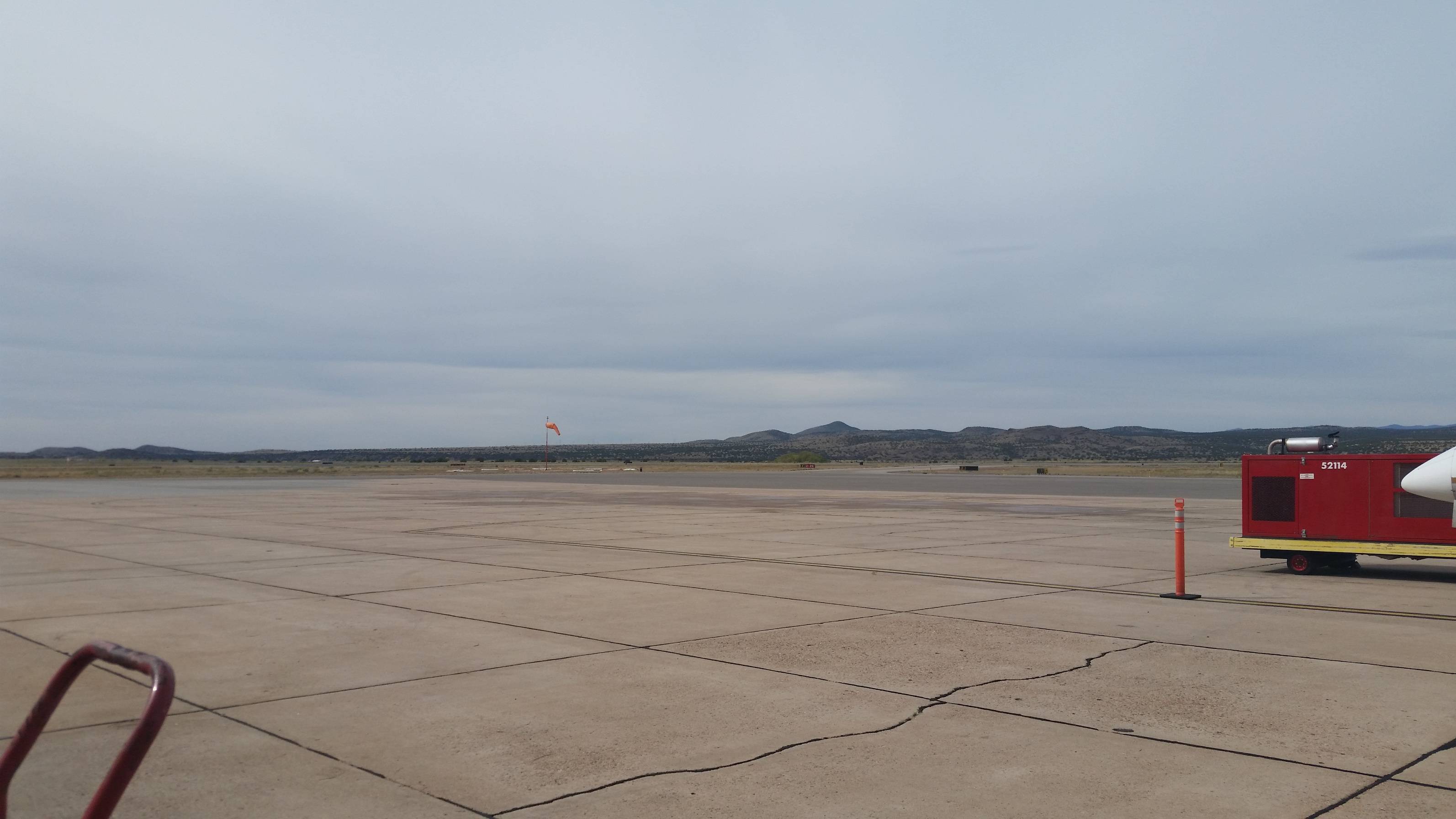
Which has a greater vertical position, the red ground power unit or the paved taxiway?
the red ground power unit

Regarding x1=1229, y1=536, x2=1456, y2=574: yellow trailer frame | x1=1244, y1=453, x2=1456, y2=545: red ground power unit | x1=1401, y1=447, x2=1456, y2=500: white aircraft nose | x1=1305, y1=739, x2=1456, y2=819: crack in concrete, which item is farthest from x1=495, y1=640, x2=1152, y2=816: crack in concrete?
x1=1244, y1=453, x2=1456, y2=545: red ground power unit

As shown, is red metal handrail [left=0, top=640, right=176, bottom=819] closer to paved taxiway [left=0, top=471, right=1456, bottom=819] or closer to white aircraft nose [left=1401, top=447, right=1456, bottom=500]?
paved taxiway [left=0, top=471, right=1456, bottom=819]

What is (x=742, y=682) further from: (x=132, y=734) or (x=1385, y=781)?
(x=132, y=734)

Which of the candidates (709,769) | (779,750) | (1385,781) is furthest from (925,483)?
(709,769)

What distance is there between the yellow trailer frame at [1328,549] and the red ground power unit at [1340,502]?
0.08 metres

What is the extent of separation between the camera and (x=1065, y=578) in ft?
49.0

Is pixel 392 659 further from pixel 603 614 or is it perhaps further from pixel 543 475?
pixel 543 475

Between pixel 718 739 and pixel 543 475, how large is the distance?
64560 mm

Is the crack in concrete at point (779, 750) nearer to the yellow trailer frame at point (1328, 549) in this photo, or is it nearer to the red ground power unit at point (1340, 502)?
the yellow trailer frame at point (1328, 549)

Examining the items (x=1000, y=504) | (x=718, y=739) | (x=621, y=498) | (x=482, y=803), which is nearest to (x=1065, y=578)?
(x=718, y=739)

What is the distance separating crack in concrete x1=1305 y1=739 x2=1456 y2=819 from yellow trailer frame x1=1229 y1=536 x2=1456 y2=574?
9.10 m

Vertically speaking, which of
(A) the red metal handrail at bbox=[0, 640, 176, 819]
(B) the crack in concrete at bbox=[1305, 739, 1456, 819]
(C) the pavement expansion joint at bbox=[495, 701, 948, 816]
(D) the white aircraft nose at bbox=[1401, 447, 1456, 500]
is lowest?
(C) the pavement expansion joint at bbox=[495, 701, 948, 816]

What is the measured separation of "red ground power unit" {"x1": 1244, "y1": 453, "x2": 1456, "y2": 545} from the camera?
48.4 feet

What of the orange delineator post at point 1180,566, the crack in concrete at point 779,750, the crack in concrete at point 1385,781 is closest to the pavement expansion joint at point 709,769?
the crack in concrete at point 779,750
